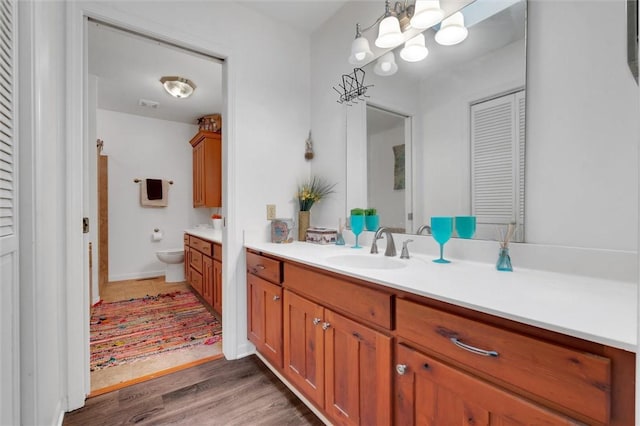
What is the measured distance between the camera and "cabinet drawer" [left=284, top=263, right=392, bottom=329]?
38.6 inches

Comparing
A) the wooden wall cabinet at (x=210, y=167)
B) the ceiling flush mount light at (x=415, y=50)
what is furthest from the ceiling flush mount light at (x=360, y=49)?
the wooden wall cabinet at (x=210, y=167)

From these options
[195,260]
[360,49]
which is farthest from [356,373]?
[195,260]

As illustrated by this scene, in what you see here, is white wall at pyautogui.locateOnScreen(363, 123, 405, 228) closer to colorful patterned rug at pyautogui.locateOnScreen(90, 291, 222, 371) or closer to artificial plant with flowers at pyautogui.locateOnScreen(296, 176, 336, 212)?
artificial plant with flowers at pyautogui.locateOnScreen(296, 176, 336, 212)

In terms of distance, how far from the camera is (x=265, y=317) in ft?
5.72

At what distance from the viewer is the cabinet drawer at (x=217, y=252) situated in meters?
2.48

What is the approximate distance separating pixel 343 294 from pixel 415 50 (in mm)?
1379

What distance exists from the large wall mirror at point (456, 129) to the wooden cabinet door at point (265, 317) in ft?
2.71

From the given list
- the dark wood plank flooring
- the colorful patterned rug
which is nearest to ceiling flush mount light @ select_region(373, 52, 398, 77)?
the dark wood plank flooring

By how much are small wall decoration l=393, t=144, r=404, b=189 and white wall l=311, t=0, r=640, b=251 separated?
2.07 ft

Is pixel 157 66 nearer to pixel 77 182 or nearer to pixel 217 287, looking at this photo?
pixel 77 182

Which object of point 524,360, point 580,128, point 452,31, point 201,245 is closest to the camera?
point 524,360

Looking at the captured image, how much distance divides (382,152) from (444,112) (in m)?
0.44

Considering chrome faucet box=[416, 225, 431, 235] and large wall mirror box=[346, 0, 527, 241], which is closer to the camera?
large wall mirror box=[346, 0, 527, 241]

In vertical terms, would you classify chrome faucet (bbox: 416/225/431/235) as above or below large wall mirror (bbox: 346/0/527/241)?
below
